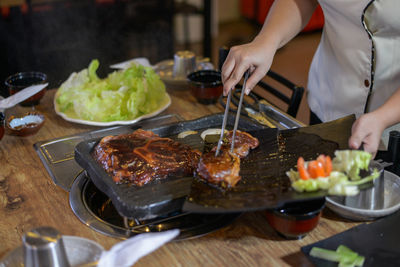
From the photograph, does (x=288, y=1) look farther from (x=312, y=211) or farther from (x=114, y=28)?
(x=114, y=28)

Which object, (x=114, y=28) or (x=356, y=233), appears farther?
(x=114, y=28)

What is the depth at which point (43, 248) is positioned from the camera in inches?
42.8

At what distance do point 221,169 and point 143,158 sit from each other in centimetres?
35

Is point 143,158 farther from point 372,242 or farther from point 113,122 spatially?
point 372,242

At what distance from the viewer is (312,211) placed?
1321 millimetres

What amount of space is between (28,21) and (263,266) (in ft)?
13.6

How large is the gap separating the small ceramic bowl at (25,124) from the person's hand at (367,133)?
143cm

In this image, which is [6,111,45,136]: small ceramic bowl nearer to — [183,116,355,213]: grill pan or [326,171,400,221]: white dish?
[183,116,355,213]: grill pan

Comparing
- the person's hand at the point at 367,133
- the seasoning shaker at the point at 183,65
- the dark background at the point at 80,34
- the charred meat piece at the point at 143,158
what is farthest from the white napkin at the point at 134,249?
the dark background at the point at 80,34

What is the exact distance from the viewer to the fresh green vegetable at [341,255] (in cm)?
121

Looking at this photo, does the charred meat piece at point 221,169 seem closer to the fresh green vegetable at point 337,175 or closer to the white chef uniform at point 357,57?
the fresh green vegetable at point 337,175

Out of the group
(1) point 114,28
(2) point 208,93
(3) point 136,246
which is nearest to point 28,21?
(1) point 114,28

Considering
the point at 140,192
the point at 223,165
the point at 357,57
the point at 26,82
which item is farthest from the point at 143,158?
the point at 26,82

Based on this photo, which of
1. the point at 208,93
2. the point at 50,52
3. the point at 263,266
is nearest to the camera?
the point at 263,266
